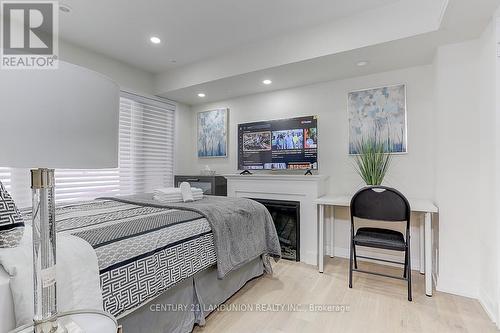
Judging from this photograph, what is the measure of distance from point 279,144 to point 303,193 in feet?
2.60

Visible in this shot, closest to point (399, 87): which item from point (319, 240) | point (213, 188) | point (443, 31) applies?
point (443, 31)

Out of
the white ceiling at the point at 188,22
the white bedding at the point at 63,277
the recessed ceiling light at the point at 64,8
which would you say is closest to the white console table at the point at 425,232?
the white ceiling at the point at 188,22

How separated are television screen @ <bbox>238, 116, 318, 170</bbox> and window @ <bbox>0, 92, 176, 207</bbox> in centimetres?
124

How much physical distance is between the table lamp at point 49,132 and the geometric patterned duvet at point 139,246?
1.24 feet

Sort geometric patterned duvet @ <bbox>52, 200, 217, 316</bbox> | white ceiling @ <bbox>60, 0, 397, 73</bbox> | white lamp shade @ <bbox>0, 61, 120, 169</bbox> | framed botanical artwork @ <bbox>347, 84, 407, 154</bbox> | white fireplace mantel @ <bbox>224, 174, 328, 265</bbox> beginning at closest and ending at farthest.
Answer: white lamp shade @ <bbox>0, 61, 120, 169</bbox>, geometric patterned duvet @ <bbox>52, 200, 217, 316</bbox>, white ceiling @ <bbox>60, 0, 397, 73</bbox>, framed botanical artwork @ <bbox>347, 84, 407, 154</bbox>, white fireplace mantel @ <bbox>224, 174, 328, 265</bbox>

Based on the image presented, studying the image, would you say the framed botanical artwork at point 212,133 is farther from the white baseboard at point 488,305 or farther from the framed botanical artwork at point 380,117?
Answer: the white baseboard at point 488,305

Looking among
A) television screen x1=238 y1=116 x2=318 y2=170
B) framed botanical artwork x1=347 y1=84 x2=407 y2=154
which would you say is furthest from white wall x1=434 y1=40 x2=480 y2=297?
television screen x1=238 y1=116 x2=318 y2=170

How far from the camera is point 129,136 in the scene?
349 centimetres

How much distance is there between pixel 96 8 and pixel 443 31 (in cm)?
297

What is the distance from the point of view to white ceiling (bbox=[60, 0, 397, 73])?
2.19 metres

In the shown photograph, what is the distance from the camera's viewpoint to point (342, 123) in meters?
3.10

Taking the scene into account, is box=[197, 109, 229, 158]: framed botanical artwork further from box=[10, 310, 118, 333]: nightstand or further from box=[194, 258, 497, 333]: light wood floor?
box=[10, 310, 118, 333]: nightstand

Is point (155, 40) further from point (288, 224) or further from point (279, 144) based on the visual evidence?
point (288, 224)

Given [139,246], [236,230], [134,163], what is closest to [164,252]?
[139,246]
